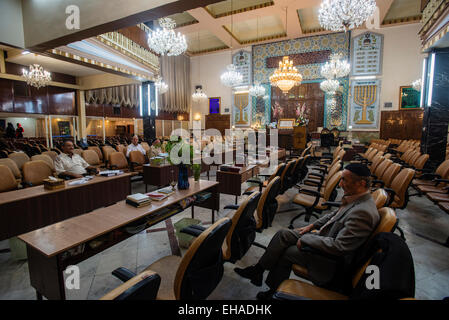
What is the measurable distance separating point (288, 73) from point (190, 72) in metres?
9.59

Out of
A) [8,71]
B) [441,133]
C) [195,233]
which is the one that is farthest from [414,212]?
[8,71]

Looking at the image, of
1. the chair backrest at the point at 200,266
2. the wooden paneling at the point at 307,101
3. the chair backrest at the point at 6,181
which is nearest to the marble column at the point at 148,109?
the chair backrest at the point at 6,181

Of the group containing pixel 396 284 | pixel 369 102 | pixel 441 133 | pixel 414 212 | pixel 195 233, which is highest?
pixel 369 102

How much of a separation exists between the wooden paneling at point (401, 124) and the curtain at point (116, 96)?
14143mm

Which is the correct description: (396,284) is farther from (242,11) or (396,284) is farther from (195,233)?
(242,11)

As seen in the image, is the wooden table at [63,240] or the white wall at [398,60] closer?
the wooden table at [63,240]

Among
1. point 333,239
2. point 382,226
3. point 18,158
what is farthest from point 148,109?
point 382,226

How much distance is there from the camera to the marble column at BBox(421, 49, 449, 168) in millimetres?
5840

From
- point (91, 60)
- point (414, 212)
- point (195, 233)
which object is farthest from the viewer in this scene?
point (91, 60)

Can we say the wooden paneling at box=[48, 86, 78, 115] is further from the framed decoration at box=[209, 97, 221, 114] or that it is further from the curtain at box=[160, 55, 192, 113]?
the framed decoration at box=[209, 97, 221, 114]

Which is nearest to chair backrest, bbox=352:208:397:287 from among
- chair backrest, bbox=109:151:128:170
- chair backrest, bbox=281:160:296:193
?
chair backrest, bbox=281:160:296:193

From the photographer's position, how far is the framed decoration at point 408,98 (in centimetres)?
1128

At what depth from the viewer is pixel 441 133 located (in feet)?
20.0

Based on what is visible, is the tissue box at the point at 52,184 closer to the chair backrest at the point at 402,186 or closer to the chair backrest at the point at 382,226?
the chair backrest at the point at 382,226
